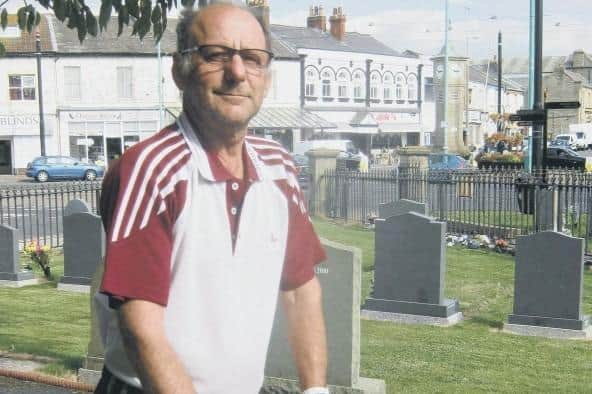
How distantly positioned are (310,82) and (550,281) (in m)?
44.0

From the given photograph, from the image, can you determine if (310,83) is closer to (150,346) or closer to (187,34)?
(187,34)

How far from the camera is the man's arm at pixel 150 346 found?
70.6 inches

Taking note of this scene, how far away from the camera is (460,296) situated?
10023 mm

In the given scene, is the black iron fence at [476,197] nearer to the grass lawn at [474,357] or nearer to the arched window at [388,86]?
the grass lawn at [474,357]

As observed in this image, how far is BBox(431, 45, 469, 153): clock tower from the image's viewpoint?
Result: 4622 centimetres

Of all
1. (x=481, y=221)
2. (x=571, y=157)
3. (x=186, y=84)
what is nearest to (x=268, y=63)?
(x=186, y=84)

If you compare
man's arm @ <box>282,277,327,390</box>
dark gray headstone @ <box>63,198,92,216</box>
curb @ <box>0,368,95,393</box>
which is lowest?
curb @ <box>0,368,95,393</box>

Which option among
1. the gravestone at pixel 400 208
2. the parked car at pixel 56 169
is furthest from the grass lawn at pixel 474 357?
the parked car at pixel 56 169

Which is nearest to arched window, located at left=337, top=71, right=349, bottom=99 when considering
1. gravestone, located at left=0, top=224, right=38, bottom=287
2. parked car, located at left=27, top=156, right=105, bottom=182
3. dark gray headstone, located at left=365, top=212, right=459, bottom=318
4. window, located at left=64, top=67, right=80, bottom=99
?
window, located at left=64, top=67, right=80, bottom=99

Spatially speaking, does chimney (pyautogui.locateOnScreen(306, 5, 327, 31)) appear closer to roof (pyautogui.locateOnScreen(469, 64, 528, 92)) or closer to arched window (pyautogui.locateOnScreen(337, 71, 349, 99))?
arched window (pyautogui.locateOnScreen(337, 71, 349, 99))

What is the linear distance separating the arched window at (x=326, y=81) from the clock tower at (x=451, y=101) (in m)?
7.15

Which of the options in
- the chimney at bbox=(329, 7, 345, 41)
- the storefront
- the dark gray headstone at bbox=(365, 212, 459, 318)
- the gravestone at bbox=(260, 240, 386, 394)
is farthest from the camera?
the chimney at bbox=(329, 7, 345, 41)

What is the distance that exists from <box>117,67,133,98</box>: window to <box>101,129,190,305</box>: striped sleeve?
4281cm

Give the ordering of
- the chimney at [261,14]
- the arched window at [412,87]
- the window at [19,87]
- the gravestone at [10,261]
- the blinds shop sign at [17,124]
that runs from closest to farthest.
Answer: the chimney at [261,14] < the gravestone at [10,261] < the blinds shop sign at [17,124] < the window at [19,87] < the arched window at [412,87]
